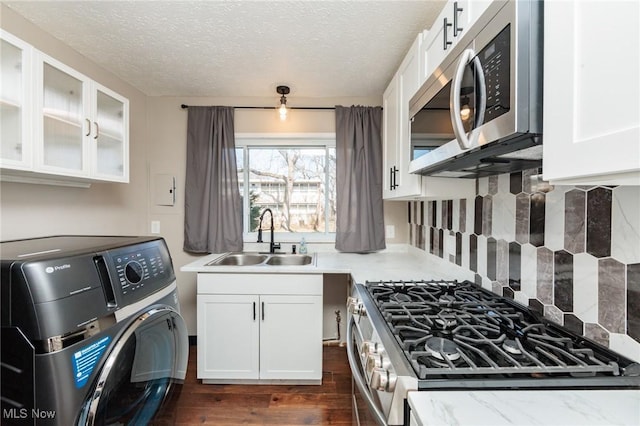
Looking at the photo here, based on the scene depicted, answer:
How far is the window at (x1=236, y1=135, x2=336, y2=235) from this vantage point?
2686mm

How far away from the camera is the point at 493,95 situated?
78 cm

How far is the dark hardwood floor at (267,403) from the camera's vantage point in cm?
170

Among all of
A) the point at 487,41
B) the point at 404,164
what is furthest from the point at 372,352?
the point at 404,164

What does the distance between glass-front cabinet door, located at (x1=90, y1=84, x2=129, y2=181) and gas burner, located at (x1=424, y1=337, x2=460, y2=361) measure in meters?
1.98

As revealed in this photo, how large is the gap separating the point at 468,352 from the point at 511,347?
12cm

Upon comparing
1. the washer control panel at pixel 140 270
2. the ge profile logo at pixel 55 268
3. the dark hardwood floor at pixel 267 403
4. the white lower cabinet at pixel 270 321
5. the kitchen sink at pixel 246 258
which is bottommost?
the dark hardwood floor at pixel 267 403

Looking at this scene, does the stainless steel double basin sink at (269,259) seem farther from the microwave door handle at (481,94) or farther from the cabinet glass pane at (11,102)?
the microwave door handle at (481,94)

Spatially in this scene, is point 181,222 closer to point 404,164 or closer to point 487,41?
point 404,164

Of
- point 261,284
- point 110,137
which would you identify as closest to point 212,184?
point 110,137

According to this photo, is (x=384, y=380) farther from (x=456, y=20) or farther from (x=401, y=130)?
(x=401, y=130)

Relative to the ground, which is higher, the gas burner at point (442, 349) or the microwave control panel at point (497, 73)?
the microwave control panel at point (497, 73)

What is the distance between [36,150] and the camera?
4.40ft

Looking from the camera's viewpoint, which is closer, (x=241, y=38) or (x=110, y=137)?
(x=241, y=38)

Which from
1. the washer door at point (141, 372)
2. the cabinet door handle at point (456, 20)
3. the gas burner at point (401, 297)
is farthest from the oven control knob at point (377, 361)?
the cabinet door handle at point (456, 20)
